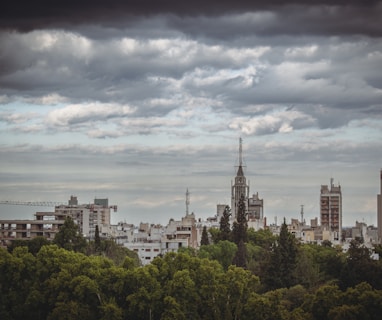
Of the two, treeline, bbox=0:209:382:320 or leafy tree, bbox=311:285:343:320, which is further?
treeline, bbox=0:209:382:320

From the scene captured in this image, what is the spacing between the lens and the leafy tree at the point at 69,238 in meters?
103

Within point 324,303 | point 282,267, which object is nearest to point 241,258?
point 282,267

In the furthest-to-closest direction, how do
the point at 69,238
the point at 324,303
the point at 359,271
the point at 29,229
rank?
the point at 29,229
the point at 69,238
the point at 359,271
the point at 324,303

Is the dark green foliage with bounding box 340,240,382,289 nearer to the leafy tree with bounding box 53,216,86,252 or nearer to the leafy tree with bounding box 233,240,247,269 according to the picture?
the leafy tree with bounding box 233,240,247,269

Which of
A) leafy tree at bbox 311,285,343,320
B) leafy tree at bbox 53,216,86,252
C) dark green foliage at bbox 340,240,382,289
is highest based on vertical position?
leafy tree at bbox 53,216,86,252

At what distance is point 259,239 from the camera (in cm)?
14800

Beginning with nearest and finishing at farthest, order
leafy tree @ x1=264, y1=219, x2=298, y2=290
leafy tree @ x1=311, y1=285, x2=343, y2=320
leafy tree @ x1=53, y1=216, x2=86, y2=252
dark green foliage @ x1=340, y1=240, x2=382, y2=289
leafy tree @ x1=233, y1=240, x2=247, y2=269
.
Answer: leafy tree @ x1=311, y1=285, x2=343, y2=320
dark green foliage @ x1=340, y1=240, x2=382, y2=289
leafy tree @ x1=264, y1=219, x2=298, y2=290
leafy tree @ x1=53, y1=216, x2=86, y2=252
leafy tree @ x1=233, y1=240, x2=247, y2=269

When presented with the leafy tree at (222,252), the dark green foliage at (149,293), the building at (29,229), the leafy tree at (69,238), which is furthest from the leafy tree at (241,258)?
the building at (29,229)

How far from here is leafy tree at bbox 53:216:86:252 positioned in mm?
102625

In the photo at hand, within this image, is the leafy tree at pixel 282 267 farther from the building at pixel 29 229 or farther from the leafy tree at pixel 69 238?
the building at pixel 29 229

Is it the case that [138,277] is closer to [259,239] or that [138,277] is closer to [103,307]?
[103,307]

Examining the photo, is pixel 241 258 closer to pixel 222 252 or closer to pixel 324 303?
pixel 222 252

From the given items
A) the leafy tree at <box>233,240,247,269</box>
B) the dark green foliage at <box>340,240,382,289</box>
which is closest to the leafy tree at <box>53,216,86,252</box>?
the leafy tree at <box>233,240,247,269</box>

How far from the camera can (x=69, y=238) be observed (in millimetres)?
103562
